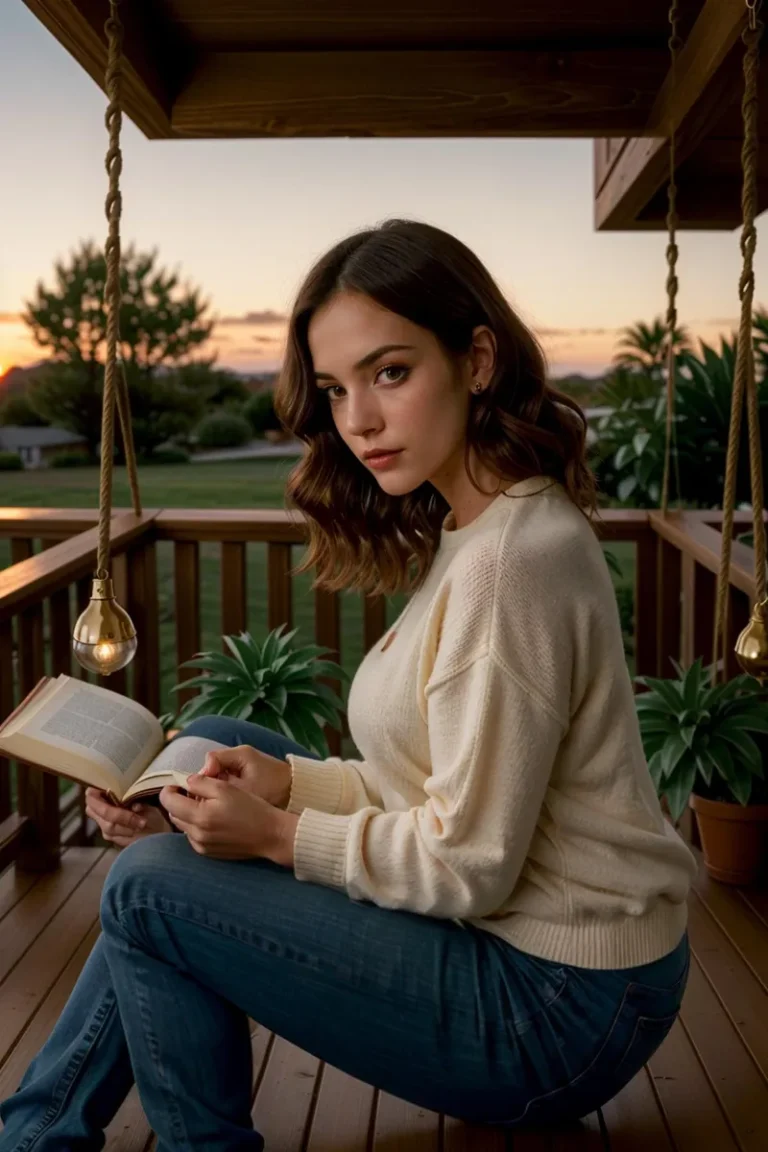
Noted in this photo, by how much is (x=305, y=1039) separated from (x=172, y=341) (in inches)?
215

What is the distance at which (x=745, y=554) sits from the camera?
2482mm

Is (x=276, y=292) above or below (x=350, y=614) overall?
above

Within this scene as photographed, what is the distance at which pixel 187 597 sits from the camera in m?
3.25

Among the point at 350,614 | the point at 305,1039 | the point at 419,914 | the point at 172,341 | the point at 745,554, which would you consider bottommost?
the point at 350,614

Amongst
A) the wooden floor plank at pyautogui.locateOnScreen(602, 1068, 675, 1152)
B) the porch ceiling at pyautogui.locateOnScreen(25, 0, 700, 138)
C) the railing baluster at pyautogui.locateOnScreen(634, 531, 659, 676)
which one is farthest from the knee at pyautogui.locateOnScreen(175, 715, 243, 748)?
the railing baluster at pyautogui.locateOnScreen(634, 531, 659, 676)

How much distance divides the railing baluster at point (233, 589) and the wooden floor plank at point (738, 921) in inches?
56.4

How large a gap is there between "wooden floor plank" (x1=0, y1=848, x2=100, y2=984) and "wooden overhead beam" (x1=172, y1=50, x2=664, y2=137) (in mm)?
1626

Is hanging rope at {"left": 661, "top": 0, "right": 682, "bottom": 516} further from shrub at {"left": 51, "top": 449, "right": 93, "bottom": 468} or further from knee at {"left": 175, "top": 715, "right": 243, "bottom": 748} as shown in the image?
shrub at {"left": 51, "top": 449, "right": 93, "bottom": 468}

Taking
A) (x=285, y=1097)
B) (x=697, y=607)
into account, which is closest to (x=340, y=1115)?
(x=285, y=1097)

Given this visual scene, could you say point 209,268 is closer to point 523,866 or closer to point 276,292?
point 276,292

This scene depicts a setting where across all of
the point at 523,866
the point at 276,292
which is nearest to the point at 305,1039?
the point at 523,866

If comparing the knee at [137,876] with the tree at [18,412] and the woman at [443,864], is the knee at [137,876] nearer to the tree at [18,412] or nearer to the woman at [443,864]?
the woman at [443,864]

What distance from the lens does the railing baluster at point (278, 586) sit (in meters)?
3.15

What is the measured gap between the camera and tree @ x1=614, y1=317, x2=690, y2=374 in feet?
17.8
